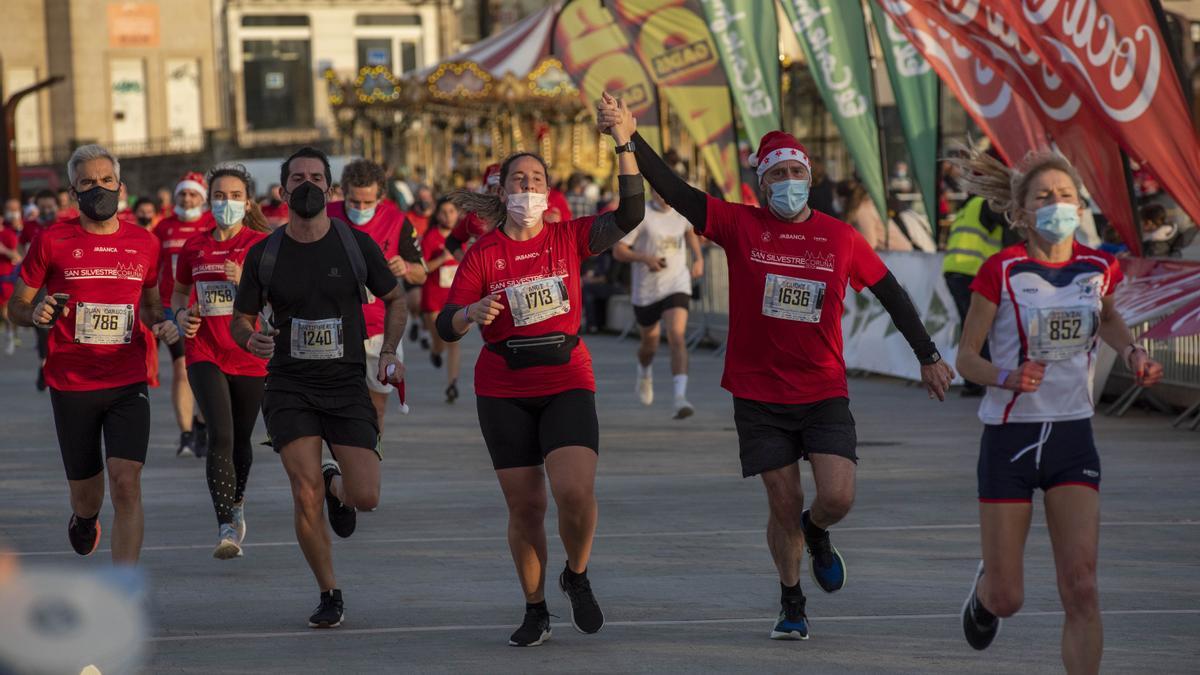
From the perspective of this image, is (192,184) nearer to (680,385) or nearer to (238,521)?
(238,521)

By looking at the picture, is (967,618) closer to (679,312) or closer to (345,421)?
(345,421)

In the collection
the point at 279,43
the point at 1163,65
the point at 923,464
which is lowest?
the point at 923,464

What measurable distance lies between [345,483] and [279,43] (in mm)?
61912

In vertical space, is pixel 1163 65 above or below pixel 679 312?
above

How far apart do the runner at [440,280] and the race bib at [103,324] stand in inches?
316

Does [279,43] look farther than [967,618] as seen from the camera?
Yes

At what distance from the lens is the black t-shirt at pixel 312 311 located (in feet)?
24.2

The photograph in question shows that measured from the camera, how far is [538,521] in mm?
7125

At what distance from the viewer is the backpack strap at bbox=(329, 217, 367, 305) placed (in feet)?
24.4

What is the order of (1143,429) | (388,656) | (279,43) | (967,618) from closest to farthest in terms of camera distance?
(967,618)
(388,656)
(1143,429)
(279,43)

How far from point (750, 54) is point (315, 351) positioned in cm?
1181

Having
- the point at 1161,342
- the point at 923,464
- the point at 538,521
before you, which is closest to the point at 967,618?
the point at 538,521

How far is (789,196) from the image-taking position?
23.3ft

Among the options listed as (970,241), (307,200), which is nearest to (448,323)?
(307,200)
